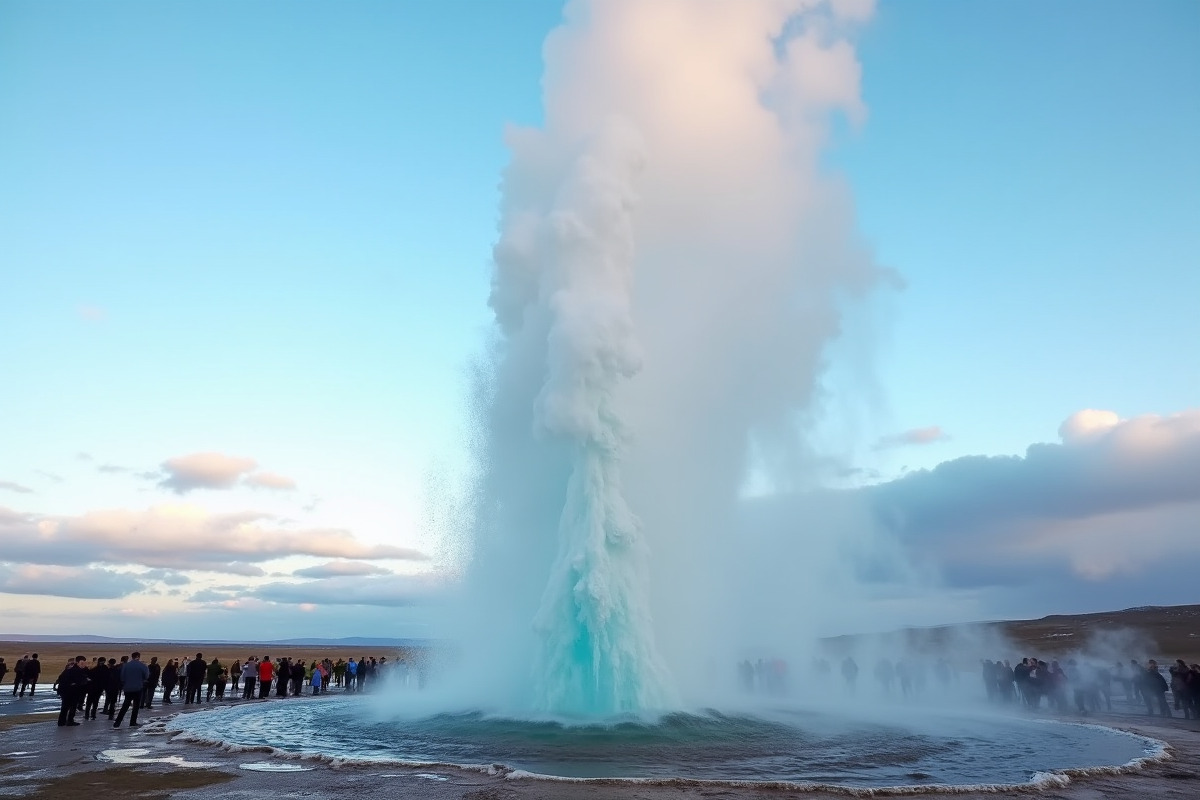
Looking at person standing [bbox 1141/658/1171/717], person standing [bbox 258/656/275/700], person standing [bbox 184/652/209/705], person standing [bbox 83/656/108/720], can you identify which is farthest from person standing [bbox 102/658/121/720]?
person standing [bbox 1141/658/1171/717]

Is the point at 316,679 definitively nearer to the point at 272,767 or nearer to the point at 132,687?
the point at 132,687

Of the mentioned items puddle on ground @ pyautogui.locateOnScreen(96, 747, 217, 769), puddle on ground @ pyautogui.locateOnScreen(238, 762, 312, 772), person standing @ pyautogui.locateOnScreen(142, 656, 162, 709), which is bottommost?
puddle on ground @ pyautogui.locateOnScreen(238, 762, 312, 772)

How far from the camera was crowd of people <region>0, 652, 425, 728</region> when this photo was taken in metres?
21.0

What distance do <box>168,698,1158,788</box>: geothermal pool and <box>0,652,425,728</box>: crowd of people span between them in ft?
6.29

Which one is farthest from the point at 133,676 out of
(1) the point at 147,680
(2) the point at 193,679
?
(2) the point at 193,679

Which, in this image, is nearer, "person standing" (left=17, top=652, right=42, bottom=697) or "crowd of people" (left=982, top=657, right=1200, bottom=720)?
"crowd of people" (left=982, top=657, right=1200, bottom=720)

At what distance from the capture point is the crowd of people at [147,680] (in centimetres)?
2103

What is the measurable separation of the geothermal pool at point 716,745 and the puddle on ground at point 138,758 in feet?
5.86

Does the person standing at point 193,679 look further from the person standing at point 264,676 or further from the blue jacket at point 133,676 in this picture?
the blue jacket at point 133,676

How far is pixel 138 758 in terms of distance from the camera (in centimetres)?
1493

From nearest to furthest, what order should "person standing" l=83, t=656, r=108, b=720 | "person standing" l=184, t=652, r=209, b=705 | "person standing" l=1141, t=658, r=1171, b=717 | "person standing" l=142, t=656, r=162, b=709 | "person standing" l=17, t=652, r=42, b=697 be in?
"person standing" l=83, t=656, r=108, b=720
"person standing" l=142, t=656, r=162, b=709
"person standing" l=1141, t=658, r=1171, b=717
"person standing" l=184, t=652, r=209, b=705
"person standing" l=17, t=652, r=42, b=697

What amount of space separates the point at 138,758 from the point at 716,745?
39.3 ft

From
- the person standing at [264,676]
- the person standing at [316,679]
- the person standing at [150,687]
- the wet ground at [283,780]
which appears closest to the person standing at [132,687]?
the wet ground at [283,780]

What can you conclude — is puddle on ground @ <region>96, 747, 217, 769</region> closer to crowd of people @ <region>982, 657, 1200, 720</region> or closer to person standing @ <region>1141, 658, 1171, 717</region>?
crowd of people @ <region>982, 657, 1200, 720</region>
